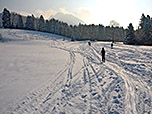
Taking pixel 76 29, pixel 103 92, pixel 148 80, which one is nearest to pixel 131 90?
pixel 103 92

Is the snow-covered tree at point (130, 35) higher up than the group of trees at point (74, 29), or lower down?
lower down

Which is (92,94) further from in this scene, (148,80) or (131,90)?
(148,80)

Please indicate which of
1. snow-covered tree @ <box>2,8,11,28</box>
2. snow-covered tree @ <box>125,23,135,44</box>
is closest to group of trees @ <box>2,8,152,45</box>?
snow-covered tree @ <box>2,8,11,28</box>

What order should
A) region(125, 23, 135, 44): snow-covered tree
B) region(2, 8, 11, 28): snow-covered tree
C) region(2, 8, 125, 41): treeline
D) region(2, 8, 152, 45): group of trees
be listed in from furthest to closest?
region(2, 8, 125, 41): treeline < region(2, 8, 152, 45): group of trees < region(2, 8, 11, 28): snow-covered tree < region(125, 23, 135, 44): snow-covered tree

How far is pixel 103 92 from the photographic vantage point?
519cm

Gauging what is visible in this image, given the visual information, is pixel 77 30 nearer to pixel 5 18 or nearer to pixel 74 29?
pixel 74 29

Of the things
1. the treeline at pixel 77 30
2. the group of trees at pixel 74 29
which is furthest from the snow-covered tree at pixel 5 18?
the treeline at pixel 77 30

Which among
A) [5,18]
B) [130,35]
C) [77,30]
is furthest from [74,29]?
[130,35]

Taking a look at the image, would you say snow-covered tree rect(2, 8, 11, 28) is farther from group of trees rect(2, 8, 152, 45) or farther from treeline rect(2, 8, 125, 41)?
treeline rect(2, 8, 125, 41)

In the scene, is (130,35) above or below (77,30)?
below

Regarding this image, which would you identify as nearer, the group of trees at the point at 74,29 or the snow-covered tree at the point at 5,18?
the snow-covered tree at the point at 5,18

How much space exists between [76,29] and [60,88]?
8218cm

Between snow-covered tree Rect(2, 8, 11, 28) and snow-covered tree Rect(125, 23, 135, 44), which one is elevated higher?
snow-covered tree Rect(2, 8, 11, 28)

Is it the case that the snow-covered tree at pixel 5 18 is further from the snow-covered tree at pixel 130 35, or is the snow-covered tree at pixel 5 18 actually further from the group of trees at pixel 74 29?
the snow-covered tree at pixel 130 35
